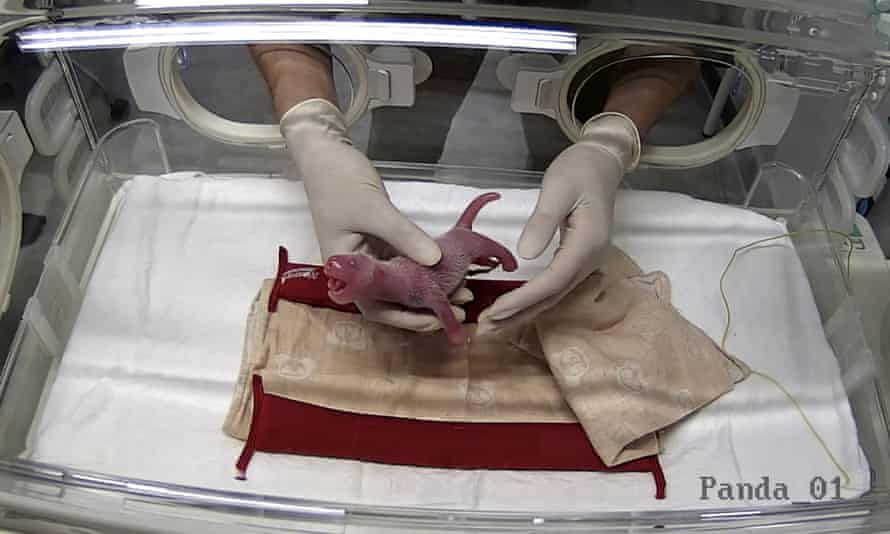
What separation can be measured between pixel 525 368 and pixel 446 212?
35 cm

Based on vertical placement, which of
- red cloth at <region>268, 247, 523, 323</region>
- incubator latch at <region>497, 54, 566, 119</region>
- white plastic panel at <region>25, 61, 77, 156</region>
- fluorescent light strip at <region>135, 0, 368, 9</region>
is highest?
incubator latch at <region>497, 54, 566, 119</region>

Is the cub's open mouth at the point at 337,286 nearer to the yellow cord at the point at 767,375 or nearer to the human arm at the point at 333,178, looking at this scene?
the human arm at the point at 333,178


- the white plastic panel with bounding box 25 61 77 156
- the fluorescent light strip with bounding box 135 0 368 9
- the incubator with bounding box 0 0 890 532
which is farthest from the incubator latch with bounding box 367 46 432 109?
the white plastic panel with bounding box 25 61 77 156

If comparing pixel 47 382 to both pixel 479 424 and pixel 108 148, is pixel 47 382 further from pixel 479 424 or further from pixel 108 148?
pixel 479 424

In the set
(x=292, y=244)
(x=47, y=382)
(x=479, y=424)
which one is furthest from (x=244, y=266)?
(x=479, y=424)

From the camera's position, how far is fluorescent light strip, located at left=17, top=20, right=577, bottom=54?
1.19 meters

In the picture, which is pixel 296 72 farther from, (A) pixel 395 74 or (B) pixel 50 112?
(B) pixel 50 112

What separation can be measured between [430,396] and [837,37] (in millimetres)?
894

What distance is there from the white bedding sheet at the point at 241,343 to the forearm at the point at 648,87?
163 mm

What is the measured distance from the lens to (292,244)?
4.57 feet

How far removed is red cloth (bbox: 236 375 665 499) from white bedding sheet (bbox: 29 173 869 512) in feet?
0.06

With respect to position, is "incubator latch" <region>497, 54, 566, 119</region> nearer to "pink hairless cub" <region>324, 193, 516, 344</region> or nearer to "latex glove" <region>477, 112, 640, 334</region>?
"latex glove" <region>477, 112, 640, 334</region>

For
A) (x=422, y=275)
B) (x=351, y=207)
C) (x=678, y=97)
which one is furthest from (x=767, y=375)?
(x=351, y=207)

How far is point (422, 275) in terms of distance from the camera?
42.8 inches
